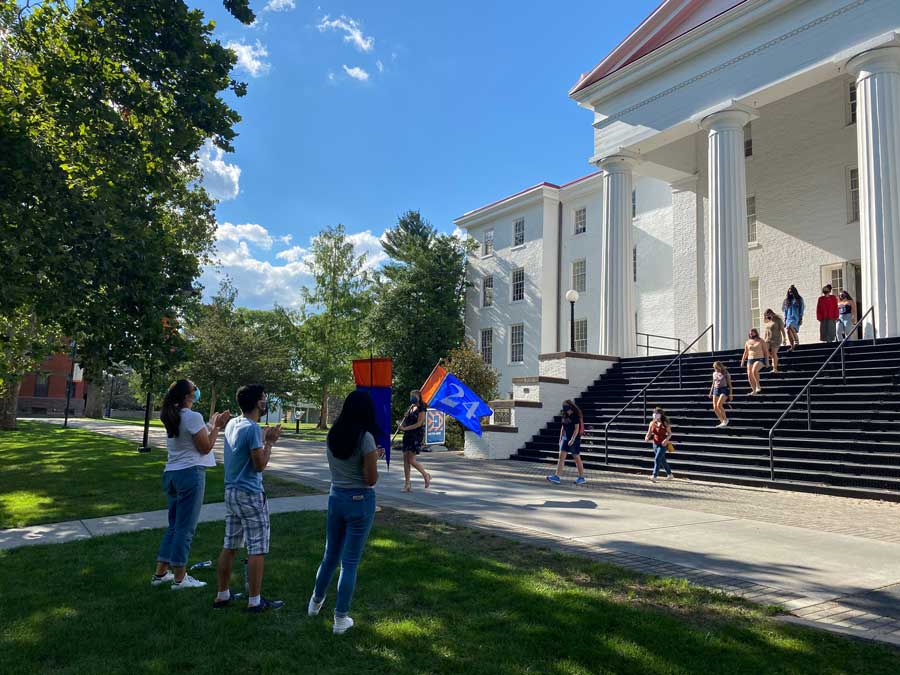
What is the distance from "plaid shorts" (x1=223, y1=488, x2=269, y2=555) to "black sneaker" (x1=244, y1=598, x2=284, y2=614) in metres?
0.41

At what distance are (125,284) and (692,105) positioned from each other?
62.3ft

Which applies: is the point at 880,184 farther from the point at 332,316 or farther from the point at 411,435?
the point at 332,316

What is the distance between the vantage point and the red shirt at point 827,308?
19594mm

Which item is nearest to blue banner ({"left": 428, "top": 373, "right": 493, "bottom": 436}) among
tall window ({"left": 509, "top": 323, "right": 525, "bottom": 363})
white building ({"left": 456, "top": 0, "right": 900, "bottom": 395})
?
white building ({"left": 456, "top": 0, "right": 900, "bottom": 395})

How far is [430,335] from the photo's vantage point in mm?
37750

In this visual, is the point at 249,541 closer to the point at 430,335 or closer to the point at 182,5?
the point at 182,5

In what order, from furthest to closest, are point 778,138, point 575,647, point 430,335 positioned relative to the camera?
point 430,335, point 778,138, point 575,647

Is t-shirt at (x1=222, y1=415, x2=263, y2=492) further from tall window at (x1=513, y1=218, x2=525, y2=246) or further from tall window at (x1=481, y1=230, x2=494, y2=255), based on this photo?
tall window at (x1=481, y1=230, x2=494, y2=255)

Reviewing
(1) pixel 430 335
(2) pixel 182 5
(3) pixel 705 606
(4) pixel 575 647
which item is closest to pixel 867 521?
(3) pixel 705 606

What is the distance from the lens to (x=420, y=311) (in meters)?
38.2

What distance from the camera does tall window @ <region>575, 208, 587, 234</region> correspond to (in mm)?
36250

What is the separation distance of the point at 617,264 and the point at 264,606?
21469mm

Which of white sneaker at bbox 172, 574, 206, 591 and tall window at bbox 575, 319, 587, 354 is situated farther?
tall window at bbox 575, 319, 587, 354

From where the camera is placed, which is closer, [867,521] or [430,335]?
[867,521]
